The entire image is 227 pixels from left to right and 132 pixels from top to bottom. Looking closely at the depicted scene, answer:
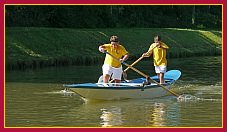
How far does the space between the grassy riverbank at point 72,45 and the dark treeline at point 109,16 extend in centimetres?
540

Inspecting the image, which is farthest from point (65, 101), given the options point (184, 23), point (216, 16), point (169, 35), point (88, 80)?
point (216, 16)

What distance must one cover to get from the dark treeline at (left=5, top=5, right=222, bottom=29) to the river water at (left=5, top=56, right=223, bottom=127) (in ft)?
66.7

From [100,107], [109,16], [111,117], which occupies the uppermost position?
[109,16]

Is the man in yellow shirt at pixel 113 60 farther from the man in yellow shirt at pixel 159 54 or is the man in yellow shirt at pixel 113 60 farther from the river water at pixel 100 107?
the man in yellow shirt at pixel 159 54

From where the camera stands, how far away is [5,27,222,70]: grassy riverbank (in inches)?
1308

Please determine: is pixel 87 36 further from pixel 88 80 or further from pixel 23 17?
pixel 88 80

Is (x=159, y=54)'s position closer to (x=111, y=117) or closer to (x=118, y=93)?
(x=118, y=93)

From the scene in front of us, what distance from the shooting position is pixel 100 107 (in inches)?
706

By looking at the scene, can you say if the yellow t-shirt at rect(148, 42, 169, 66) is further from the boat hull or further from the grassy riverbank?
the grassy riverbank

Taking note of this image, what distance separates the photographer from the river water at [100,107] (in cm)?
1534

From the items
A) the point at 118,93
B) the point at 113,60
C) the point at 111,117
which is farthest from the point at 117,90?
the point at 111,117

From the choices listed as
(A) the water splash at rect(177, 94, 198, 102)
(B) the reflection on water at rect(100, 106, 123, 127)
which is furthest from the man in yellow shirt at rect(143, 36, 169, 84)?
(B) the reflection on water at rect(100, 106, 123, 127)

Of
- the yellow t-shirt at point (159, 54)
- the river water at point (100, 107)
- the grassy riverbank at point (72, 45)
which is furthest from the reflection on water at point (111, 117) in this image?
the grassy riverbank at point (72, 45)

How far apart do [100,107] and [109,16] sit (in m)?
41.8
